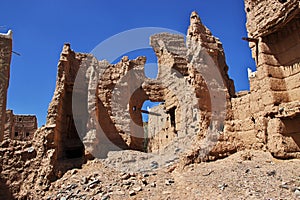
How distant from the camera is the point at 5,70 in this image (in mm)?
13305

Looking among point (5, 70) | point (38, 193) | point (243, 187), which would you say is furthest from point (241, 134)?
point (5, 70)

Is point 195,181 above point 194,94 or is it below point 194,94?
below

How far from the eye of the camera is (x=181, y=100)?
12633 millimetres

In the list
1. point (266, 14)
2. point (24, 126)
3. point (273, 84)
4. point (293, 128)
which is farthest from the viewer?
point (24, 126)

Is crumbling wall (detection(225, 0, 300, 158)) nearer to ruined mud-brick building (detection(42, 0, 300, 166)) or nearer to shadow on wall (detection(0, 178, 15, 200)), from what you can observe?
ruined mud-brick building (detection(42, 0, 300, 166))

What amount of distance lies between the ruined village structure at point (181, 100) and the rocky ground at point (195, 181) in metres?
0.54

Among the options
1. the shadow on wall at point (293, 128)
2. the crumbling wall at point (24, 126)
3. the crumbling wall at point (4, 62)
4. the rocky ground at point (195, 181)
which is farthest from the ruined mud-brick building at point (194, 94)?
the crumbling wall at point (24, 126)

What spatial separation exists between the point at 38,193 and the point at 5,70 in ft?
23.0

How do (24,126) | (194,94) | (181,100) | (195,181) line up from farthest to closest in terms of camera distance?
1. (24,126)
2. (181,100)
3. (194,94)
4. (195,181)

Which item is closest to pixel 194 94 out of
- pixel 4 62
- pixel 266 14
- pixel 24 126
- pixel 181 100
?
pixel 181 100

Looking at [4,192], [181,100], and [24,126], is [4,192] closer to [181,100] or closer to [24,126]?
[181,100]

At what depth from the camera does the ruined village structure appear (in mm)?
9156

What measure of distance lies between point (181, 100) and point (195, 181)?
5.20 metres

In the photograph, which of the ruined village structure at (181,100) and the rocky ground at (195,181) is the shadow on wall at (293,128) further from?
the rocky ground at (195,181)
